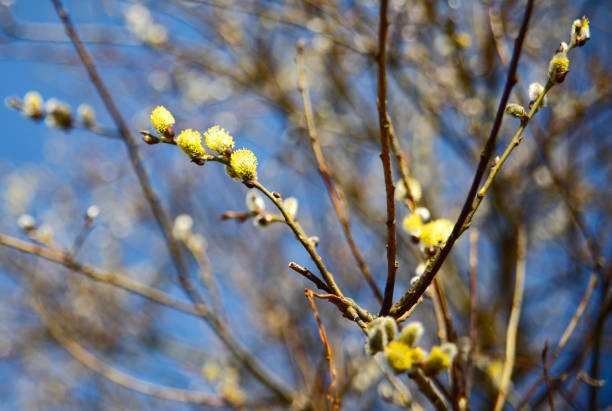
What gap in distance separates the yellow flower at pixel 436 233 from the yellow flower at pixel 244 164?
1.34 ft

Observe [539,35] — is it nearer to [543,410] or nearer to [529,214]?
[529,214]

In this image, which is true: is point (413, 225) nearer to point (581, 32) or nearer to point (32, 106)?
point (581, 32)

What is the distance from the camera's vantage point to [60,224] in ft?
16.3

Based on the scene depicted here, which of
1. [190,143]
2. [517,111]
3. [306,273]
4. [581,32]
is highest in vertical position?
[581,32]

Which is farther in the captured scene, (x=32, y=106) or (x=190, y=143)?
(x=32, y=106)

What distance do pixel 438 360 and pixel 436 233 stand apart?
13.2 inches

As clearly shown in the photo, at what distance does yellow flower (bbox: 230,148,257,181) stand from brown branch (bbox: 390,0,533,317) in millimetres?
358

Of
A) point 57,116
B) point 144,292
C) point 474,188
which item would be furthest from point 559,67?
point 57,116

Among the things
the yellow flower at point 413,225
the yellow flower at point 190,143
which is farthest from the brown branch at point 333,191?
the yellow flower at point 190,143

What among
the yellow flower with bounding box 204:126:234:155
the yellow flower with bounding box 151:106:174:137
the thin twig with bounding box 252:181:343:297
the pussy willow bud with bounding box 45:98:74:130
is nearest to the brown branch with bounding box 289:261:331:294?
the thin twig with bounding box 252:181:343:297

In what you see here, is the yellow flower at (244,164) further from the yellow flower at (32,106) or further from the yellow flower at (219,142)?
the yellow flower at (32,106)

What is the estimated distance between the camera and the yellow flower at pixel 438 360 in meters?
0.75

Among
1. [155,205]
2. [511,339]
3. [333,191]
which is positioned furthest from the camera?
[155,205]

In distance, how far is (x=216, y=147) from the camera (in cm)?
92
